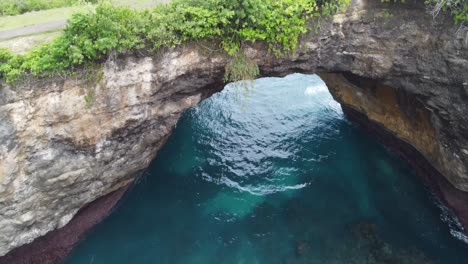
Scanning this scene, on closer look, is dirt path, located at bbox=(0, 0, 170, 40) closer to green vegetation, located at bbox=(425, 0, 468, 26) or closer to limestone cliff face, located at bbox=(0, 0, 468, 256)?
limestone cliff face, located at bbox=(0, 0, 468, 256)

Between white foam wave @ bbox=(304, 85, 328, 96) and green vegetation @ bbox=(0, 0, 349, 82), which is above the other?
green vegetation @ bbox=(0, 0, 349, 82)

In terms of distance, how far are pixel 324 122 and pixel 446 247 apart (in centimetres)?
706

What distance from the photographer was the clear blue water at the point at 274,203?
10.8m

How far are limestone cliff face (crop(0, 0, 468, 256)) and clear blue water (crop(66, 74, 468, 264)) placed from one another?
5.98 feet

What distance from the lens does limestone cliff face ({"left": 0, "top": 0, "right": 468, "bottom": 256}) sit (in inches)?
328

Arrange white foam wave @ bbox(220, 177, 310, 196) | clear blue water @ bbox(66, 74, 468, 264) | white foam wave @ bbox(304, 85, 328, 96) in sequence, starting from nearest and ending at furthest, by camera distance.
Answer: clear blue water @ bbox(66, 74, 468, 264)
white foam wave @ bbox(220, 177, 310, 196)
white foam wave @ bbox(304, 85, 328, 96)

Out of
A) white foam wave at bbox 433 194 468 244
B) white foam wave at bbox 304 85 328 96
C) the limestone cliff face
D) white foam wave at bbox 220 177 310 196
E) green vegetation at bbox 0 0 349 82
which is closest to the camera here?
green vegetation at bbox 0 0 349 82

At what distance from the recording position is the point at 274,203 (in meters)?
12.4

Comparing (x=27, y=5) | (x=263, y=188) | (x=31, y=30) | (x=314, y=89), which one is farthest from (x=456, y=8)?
(x=27, y=5)

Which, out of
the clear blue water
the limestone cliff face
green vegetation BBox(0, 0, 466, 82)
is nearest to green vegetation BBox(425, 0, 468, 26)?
green vegetation BBox(0, 0, 466, 82)

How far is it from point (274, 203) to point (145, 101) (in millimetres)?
5815

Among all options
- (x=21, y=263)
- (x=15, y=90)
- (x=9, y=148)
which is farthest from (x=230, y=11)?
(x=21, y=263)

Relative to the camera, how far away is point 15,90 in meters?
7.82

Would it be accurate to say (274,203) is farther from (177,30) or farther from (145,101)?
(177,30)
